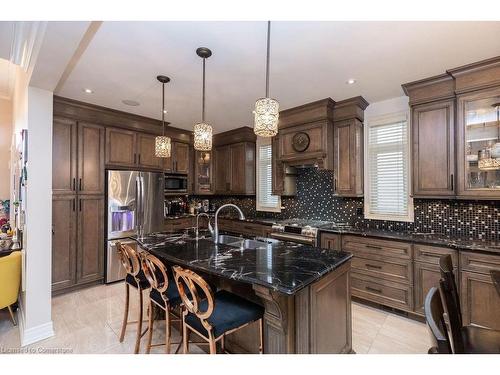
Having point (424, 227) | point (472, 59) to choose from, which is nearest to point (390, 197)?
point (424, 227)

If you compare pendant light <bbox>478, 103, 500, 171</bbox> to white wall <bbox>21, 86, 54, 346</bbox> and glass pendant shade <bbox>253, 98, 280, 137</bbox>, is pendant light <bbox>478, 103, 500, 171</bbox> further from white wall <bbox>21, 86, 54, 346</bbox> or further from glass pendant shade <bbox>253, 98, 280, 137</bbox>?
white wall <bbox>21, 86, 54, 346</bbox>

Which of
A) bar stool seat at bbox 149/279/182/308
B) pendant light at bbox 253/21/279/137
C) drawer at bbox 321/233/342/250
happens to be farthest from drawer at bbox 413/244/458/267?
bar stool seat at bbox 149/279/182/308

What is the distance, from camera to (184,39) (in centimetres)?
196

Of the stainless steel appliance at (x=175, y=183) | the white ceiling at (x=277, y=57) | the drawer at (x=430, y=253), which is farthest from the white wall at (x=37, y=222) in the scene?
the drawer at (x=430, y=253)

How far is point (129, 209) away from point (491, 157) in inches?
184

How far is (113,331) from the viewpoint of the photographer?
7.97 ft

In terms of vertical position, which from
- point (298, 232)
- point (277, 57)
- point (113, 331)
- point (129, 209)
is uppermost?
point (277, 57)

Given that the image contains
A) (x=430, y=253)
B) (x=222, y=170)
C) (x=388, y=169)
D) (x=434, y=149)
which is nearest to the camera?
(x=430, y=253)

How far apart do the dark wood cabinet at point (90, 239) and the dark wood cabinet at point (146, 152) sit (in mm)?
889

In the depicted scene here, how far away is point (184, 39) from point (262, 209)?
334 cm

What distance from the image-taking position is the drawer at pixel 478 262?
2.15 metres

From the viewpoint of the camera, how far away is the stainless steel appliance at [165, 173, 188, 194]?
4.62m

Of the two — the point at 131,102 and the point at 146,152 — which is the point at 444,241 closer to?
the point at 131,102

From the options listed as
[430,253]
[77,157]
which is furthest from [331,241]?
[77,157]
